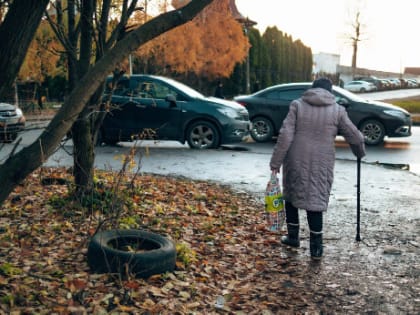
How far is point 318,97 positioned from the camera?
16.9 ft

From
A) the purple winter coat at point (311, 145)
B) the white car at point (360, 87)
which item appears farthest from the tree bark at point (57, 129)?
the white car at point (360, 87)

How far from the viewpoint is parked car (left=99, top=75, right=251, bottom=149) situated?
12875 millimetres

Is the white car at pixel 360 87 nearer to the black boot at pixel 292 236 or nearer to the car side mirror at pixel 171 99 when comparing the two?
the car side mirror at pixel 171 99

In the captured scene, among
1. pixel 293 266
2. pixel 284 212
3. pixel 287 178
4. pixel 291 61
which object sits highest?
pixel 291 61

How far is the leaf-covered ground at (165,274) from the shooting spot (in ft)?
12.5

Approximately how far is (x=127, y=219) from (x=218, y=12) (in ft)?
117

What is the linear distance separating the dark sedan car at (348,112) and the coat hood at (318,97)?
30.8ft

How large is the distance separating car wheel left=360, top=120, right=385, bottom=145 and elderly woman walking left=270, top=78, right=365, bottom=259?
973 centimetres

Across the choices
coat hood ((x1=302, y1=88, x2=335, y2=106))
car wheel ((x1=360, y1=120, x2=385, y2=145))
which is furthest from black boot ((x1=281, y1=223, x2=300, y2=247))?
car wheel ((x1=360, y1=120, x2=385, y2=145))

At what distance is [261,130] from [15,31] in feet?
41.4

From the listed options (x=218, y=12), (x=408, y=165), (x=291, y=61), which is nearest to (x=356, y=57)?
(x=291, y=61)

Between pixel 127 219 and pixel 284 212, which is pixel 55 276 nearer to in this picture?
pixel 127 219

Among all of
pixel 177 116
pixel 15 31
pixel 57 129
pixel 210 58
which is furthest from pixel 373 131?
pixel 210 58

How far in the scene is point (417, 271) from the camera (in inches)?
192
